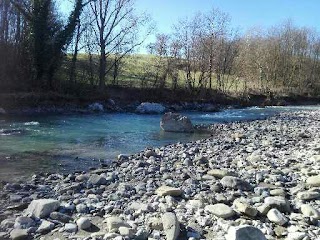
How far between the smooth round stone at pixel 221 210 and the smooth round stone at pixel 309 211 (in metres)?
1.25

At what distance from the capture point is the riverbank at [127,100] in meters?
26.9

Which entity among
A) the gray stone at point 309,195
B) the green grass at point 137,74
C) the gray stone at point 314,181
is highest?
the green grass at point 137,74

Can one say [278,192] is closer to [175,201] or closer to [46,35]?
[175,201]

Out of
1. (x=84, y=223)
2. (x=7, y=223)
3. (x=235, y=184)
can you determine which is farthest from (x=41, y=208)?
(x=235, y=184)

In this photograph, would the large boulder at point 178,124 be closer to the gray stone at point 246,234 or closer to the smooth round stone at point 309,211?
the smooth round stone at point 309,211

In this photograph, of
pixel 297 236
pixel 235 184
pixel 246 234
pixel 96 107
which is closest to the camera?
pixel 246 234

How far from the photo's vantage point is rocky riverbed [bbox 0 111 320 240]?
19.6 feet

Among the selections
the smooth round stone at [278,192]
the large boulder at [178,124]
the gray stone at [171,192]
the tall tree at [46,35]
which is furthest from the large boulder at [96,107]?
the smooth round stone at [278,192]

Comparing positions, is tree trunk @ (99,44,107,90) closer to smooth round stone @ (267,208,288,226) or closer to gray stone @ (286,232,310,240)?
smooth round stone @ (267,208,288,226)

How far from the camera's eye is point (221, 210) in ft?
21.4

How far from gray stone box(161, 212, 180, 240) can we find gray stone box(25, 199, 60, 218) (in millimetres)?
2138

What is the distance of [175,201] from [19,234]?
9.62 feet

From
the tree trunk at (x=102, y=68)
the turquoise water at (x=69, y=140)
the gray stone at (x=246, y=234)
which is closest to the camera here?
the gray stone at (x=246, y=234)

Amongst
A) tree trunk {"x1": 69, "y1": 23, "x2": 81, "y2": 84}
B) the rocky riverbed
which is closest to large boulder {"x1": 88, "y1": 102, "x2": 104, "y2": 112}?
tree trunk {"x1": 69, "y1": 23, "x2": 81, "y2": 84}
